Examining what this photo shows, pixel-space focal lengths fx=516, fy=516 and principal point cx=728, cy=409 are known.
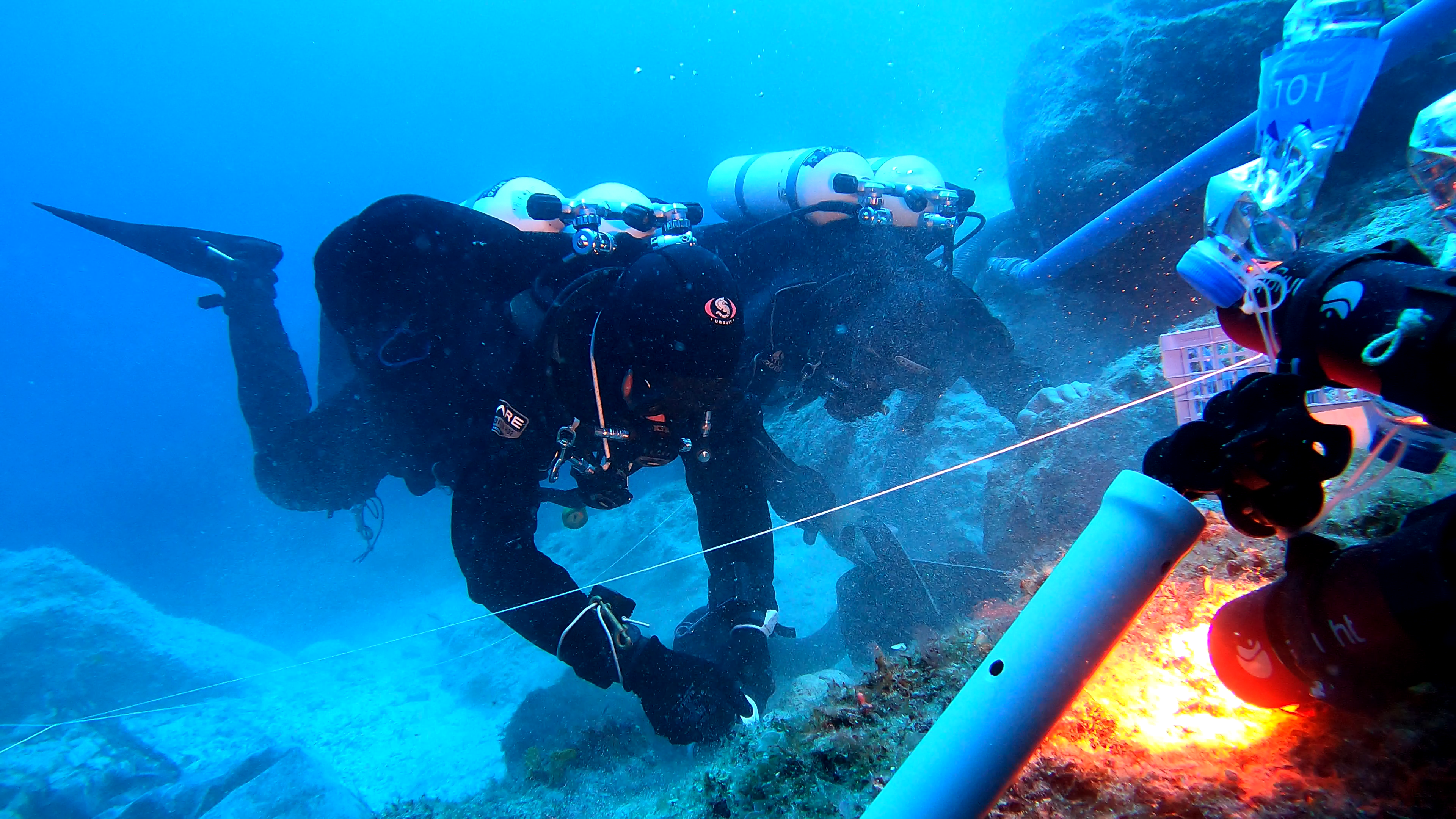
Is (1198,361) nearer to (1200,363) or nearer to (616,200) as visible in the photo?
(1200,363)

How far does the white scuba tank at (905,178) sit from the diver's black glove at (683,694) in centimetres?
437

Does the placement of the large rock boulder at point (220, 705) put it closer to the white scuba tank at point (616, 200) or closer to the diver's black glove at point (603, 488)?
the diver's black glove at point (603, 488)

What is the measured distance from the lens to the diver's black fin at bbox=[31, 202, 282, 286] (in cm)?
651

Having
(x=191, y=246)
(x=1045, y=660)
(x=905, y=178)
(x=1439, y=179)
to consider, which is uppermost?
(x=191, y=246)

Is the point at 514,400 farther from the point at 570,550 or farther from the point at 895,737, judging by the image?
the point at 570,550

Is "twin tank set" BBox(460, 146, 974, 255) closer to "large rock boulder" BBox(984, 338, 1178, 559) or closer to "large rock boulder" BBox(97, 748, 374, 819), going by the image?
"large rock boulder" BBox(984, 338, 1178, 559)

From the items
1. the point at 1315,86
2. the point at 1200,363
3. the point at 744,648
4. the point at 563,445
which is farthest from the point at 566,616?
the point at 1315,86

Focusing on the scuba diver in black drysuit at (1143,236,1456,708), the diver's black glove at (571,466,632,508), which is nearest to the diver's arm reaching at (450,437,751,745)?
the diver's black glove at (571,466,632,508)

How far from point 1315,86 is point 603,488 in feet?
15.1

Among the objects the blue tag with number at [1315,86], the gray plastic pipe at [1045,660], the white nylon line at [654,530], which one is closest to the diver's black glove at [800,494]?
the blue tag with number at [1315,86]

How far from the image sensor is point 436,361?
12.4 ft

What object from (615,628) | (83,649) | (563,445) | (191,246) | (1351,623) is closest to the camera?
(1351,623)

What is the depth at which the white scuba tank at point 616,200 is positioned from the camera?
14.3 ft

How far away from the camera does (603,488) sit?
144 inches
